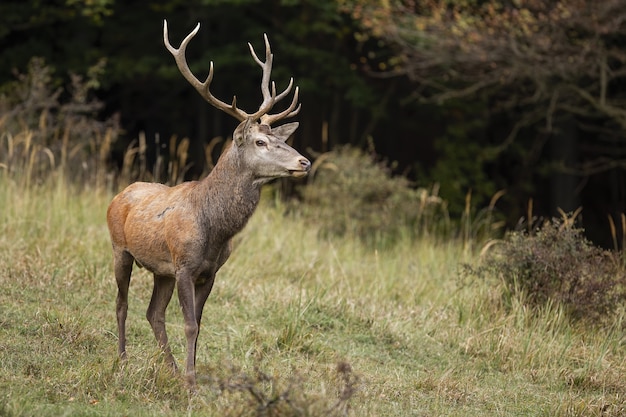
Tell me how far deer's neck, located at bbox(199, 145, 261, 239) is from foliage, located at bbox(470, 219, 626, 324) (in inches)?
130

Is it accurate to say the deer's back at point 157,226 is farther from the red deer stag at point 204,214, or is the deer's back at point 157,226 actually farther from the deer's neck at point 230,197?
the deer's neck at point 230,197

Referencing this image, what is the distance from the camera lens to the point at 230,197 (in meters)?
6.11

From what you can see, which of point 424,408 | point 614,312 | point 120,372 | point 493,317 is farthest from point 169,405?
point 614,312

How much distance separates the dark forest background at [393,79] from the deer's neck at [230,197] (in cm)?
791

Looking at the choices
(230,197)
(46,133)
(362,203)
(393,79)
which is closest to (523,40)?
(362,203)

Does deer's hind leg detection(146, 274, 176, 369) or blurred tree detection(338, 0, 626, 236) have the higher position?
blurred tree detection(338, 0, 626, 236)

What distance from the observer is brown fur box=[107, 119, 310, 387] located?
6016 millimetres

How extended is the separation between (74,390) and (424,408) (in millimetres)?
2238

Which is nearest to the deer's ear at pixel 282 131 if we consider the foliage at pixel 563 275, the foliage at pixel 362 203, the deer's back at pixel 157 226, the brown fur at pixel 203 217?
the brown fur at pixel 203 217

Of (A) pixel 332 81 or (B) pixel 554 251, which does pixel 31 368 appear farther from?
(A) pixel 332 81

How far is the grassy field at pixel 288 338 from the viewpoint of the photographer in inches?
225

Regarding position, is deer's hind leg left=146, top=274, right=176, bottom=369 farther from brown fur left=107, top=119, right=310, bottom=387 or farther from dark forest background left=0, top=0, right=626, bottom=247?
dark forest background left=0, top=0, right=626, bottom=247

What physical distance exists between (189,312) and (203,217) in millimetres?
600

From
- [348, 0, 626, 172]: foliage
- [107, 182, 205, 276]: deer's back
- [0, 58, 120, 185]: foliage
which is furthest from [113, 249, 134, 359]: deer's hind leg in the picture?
[348, 0, 626, 172]: foliage
